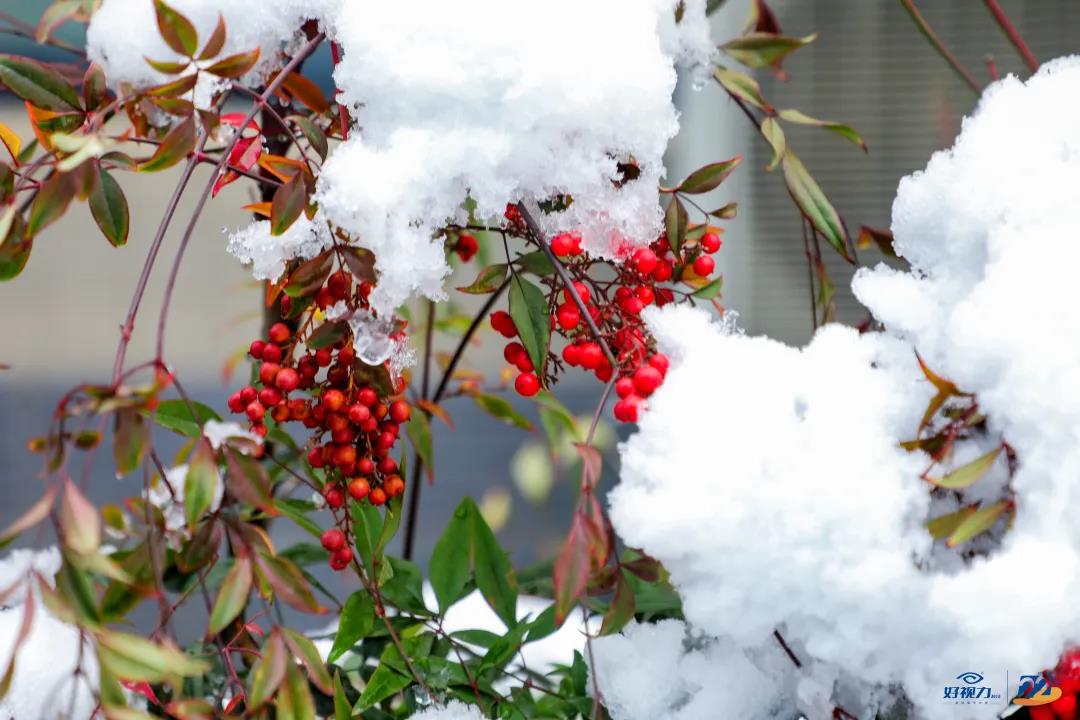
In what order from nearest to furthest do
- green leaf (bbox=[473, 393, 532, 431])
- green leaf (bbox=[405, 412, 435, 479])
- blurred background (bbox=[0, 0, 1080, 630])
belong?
green leaf (bbox=[405, 412, 435, 479]) → green leaf (bbox=[473, 393, 532, 431]) → blurred background (bbox=[0, 0, 1080, 630])

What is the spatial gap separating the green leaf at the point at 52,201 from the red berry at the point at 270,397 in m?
0.12

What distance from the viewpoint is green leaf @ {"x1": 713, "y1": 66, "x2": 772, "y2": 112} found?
51 centimetres

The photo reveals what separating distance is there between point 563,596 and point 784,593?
0.09m

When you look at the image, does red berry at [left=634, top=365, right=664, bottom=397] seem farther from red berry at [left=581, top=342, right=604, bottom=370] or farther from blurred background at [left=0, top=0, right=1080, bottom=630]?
blurred background at [left=0, top=0, right=1080, bottom=630]

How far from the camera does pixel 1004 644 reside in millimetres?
340

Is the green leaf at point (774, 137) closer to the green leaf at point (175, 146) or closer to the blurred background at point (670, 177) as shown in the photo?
the green leaf at point (175, 146)

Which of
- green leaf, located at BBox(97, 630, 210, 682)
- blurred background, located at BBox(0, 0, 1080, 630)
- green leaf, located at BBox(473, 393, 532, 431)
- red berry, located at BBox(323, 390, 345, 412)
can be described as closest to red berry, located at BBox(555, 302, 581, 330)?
red berry, located at BBox(323, 390, 345, 412)

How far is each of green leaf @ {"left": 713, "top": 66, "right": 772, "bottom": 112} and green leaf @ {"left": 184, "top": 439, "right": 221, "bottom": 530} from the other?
12.8 inches

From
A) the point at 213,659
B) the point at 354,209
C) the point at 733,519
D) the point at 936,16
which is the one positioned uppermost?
the point at 936,16

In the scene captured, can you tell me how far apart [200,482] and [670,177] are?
1422 millimetres

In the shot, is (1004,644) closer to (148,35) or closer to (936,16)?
(148,35)

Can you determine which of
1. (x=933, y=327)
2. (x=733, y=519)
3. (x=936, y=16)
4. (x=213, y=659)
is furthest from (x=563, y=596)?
(x=936, y=16)

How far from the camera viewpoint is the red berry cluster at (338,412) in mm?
433

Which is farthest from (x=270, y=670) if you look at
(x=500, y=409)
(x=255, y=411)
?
(x=500, y=409)
